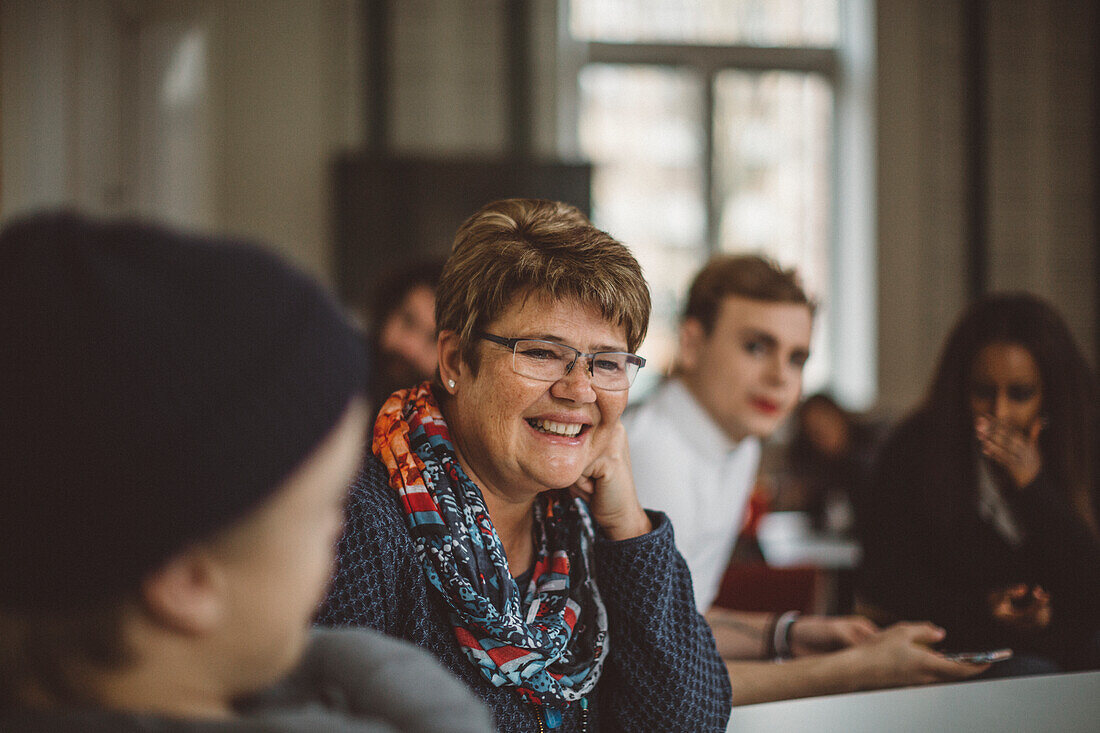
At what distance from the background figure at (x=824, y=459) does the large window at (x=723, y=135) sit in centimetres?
245

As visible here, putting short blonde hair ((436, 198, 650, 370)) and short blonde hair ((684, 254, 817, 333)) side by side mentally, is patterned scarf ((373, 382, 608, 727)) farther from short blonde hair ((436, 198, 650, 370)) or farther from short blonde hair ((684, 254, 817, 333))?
short blonde hair ((684, 254, 817, 333))

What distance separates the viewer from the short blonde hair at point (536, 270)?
1234mm

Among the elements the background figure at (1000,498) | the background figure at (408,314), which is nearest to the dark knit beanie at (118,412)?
the background figure at (1000,498)

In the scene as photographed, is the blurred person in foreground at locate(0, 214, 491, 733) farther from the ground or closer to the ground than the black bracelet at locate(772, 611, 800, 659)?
farther from the ground

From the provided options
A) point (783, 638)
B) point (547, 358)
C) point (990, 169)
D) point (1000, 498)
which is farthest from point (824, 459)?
point (990, 169)

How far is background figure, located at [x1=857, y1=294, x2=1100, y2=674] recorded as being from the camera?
1955mm

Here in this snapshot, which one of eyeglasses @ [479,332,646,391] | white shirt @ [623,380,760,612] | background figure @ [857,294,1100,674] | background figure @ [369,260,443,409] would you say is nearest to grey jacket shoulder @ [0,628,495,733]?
eyeglasses @ [479,332,646,391]

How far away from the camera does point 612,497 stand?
1282 mm

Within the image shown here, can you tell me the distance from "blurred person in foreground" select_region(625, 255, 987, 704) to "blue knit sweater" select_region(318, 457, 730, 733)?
1.96ft

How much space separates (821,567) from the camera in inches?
130

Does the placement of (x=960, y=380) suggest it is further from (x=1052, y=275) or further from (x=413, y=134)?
(x=1052, y=275)

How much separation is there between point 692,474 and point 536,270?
3.46ft

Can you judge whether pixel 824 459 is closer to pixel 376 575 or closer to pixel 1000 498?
pixel 1000 498

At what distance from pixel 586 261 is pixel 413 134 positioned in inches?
227
